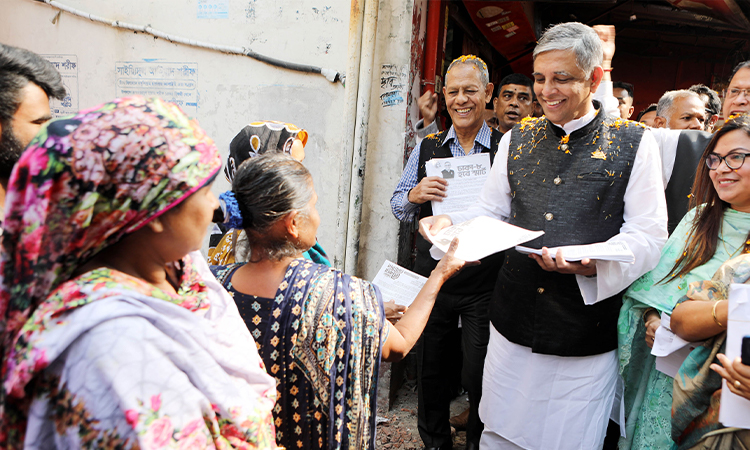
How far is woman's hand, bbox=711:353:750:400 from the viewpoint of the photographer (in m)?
1.39

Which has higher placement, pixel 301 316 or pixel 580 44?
pixel 580 44

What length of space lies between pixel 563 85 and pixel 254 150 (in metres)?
1.49

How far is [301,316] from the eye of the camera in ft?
4.65

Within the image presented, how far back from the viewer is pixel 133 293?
2.76ft

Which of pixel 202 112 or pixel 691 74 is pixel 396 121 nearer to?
pixel 202 112

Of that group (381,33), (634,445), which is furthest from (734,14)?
(634,445)

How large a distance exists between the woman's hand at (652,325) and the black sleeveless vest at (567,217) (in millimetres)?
182

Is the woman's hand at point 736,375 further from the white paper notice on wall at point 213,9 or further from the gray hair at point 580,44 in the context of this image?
the white paper notice on wall at point 213,9

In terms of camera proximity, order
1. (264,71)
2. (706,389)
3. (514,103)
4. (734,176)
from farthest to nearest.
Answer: (514,103) < (264,71) < (734,176) < (706,389)

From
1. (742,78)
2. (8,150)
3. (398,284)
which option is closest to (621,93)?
(742,78)

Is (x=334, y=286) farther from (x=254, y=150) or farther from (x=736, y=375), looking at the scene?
(x=736, y=375)

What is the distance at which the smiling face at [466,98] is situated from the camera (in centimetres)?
303

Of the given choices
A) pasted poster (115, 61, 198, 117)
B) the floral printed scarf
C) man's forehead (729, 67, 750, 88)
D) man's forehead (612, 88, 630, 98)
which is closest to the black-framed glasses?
the floral printed scarf

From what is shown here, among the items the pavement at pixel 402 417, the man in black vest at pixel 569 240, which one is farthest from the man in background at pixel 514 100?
the pavement at pixel 402 417
